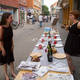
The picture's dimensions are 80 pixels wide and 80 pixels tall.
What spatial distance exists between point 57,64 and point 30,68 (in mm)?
500

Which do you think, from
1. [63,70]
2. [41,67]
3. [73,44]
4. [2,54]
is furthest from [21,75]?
[73,44]

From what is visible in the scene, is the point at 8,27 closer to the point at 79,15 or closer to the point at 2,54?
the point at 2,54

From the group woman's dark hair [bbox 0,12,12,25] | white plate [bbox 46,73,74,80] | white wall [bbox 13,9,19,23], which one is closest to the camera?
white plate [bbox 46,73,74,80]

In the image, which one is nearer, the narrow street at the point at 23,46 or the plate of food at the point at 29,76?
the plate of food at the point at 29,76

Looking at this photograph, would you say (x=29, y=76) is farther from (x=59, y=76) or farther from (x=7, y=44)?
(x=7, y=44)

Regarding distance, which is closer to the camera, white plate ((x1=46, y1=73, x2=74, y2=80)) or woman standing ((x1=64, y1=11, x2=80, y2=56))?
white plate ((x1=46, y1=73, x2=74, y2=80))

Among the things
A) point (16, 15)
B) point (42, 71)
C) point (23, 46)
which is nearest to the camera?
point (42, 71)

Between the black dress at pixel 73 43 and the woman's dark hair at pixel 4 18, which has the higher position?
the woman's dark hair at pixel 4 18

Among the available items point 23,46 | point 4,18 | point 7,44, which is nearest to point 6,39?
point 7,44

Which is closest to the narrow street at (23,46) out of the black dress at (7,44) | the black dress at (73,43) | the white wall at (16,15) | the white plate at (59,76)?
the black dress at (7,44)

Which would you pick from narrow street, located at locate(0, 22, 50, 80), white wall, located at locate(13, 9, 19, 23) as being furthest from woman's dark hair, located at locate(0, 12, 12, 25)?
white wall, located at locate(13, 9, 19, 23)

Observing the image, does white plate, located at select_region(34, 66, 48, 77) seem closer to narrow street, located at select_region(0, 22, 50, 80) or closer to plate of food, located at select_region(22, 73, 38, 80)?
plate of food, located at select_region(22, 73, 38, 80)

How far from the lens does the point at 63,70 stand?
231 centimetres

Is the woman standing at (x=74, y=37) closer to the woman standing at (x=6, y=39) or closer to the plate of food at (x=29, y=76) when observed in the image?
the woman standing at (x=6, y=39)
